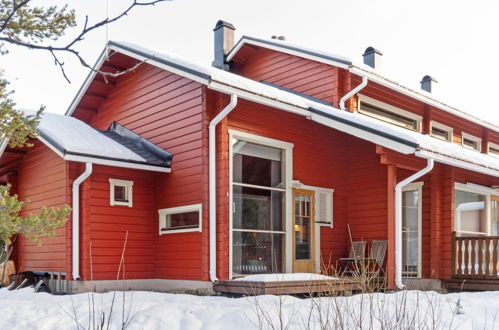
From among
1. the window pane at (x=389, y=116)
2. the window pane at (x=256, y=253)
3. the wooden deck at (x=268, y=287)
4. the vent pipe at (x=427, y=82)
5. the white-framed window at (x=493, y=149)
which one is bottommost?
the wooden deck at (x=268, y=287)

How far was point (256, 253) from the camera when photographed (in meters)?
8.52

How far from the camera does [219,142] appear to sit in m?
8.09

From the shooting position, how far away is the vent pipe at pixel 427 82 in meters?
16.3

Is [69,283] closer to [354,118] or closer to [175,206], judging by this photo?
[175,206]

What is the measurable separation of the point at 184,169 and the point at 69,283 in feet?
8.47

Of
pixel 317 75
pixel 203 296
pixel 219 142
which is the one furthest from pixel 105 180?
pixel 317 75

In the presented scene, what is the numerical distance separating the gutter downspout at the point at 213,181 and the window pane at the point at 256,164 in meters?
0.47

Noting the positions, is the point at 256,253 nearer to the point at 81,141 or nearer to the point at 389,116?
the point at 81,141

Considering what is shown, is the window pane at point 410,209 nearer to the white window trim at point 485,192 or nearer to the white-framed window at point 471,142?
the white window trim at point 485,192

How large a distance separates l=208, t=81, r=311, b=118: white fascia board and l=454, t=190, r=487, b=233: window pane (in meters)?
4.06

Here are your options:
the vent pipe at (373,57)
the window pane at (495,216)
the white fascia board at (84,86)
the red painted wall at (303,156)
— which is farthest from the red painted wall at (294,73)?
the window pane at (495,216)

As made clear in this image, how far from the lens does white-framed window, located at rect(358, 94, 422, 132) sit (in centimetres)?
1125

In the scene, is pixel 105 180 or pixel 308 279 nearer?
pixel 308 279

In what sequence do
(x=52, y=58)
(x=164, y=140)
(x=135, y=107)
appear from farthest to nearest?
(x=135, y=107)
(x=164, y=140)
(x=52, y=58)
